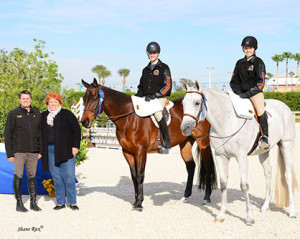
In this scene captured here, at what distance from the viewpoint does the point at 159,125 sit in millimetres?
6449

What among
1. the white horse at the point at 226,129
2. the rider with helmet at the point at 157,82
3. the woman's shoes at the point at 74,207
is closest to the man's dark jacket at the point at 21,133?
the woman's shoes at the point at 74,207

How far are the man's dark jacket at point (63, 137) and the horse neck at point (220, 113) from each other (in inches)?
91.2

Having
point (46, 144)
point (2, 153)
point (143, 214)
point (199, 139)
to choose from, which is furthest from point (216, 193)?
point (2, 153)

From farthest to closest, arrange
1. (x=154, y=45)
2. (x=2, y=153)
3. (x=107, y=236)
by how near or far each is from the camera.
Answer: (x=2, y=153), (x=154, y=45), (x=107, y=236)

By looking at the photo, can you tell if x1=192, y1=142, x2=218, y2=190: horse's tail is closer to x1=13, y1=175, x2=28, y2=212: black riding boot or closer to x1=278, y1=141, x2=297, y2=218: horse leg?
x1=278, y1=141, x2=297, y2=218: horse leg

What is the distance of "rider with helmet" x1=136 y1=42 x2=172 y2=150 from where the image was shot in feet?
20.9

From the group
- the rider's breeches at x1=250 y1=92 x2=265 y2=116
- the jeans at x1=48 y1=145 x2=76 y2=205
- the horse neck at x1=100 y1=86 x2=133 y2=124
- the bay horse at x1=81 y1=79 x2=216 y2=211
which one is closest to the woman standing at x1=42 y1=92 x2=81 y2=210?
the jeans at x1=48 y1=145 x2=76 y2=205

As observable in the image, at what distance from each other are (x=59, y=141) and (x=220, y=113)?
271 centimetres

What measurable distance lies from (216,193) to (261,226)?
2.40 m

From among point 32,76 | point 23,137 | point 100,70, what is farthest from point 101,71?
point 23,137

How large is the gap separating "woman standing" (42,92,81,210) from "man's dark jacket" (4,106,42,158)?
18 centimetres

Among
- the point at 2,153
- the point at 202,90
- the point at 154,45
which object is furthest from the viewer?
the point at 2,153

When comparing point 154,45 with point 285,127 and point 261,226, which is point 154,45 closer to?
point 285,127

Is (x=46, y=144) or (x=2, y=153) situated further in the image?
(x=2, y=153)
